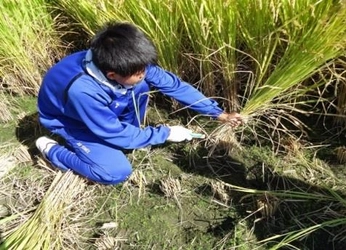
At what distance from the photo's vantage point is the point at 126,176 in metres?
2.07

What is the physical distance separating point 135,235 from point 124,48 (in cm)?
64

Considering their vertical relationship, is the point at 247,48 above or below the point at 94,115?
below

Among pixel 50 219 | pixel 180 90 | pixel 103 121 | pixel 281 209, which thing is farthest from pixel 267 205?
pixel 50 219

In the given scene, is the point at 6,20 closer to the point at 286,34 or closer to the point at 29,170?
the point at 29,170

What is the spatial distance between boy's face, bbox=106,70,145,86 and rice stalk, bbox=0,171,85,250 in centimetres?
46

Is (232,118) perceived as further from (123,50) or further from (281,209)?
(123,50)

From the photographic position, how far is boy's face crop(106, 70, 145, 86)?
1.79 meters

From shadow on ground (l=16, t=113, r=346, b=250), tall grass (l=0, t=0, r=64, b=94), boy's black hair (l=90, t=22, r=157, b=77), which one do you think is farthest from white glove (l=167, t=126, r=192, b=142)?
tall grass (l=0, t=0, r=64, b=94)

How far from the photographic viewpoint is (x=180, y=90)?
2.04 m

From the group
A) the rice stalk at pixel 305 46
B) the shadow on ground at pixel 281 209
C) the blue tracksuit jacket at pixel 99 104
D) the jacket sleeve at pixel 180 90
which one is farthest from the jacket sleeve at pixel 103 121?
the rice stalk at pixel 305 46

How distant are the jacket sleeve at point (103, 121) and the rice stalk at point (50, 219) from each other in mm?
225

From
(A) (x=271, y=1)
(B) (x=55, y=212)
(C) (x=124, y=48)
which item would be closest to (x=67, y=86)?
(C) (x=124, y=48)

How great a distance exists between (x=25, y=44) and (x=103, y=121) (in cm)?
76

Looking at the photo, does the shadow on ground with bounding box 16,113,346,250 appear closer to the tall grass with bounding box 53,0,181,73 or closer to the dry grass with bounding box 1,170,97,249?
the dry grass with bounding box 1,170,97,249
